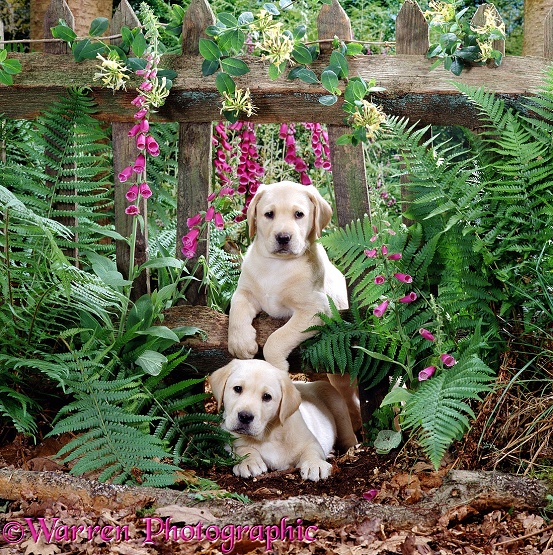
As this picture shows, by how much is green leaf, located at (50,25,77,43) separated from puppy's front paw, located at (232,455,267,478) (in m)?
2.51

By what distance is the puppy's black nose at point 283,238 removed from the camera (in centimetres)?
402

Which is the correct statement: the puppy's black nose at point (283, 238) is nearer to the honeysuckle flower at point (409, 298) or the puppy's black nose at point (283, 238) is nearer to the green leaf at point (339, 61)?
the honeysuckle flower at point (409, 298)

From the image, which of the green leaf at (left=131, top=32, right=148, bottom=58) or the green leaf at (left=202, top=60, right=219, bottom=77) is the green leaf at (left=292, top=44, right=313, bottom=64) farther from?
the green leaf at (left=131, top=32, right=148, bottom=58)

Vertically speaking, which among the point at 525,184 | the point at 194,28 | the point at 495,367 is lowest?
the point at 495,367


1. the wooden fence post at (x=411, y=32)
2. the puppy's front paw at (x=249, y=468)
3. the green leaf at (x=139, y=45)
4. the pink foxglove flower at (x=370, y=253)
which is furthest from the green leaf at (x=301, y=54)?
the puppy's front paw at (x=249, y=468)

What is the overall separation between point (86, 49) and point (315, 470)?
102 inches

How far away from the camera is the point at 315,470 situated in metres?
3.83

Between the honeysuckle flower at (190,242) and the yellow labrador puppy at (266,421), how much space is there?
2.38 ft

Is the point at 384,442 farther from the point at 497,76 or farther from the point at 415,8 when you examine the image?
the point at 415,8

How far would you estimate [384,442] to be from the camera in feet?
13.4

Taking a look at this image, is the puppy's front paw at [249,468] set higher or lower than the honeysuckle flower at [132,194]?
lower

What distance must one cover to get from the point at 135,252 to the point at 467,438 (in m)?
2.20

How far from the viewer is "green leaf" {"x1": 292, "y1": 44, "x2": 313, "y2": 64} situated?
4234 millimetres

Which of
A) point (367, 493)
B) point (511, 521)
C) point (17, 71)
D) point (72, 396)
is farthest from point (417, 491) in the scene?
point (17, 71)
